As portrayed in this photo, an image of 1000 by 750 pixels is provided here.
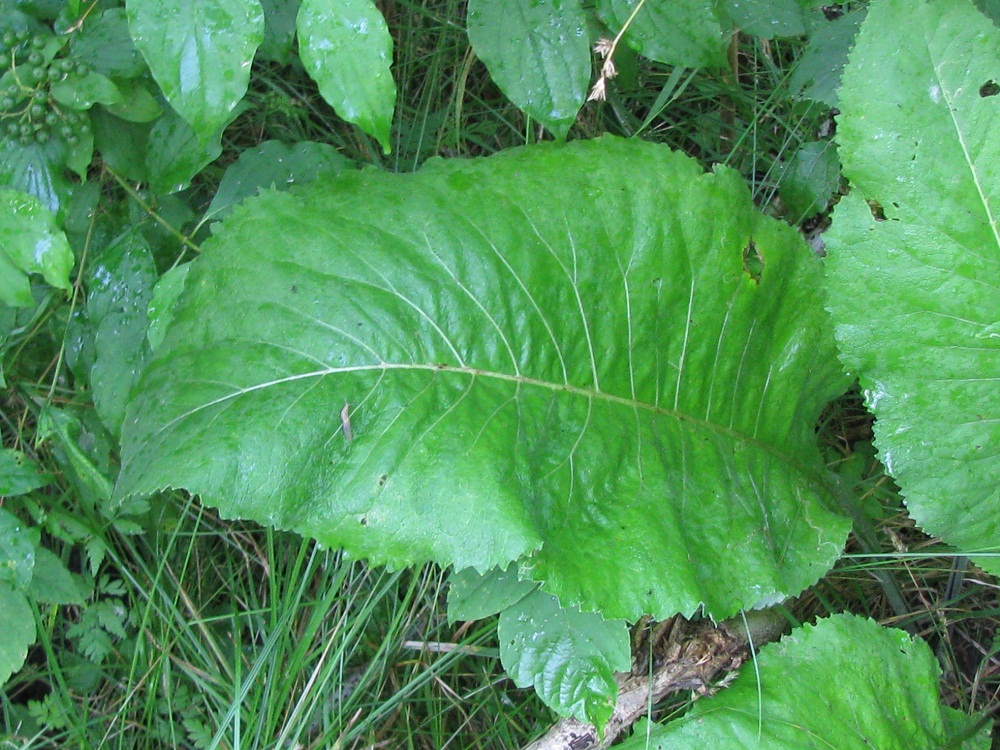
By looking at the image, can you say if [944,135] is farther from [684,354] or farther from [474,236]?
[474,236]

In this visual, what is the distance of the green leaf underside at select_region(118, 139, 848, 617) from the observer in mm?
1310

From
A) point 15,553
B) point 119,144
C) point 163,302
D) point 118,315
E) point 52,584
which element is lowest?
point 52,584

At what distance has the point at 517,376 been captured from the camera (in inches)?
56.8

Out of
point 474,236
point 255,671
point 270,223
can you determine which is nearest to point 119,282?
point 270,223

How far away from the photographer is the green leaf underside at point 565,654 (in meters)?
1.59

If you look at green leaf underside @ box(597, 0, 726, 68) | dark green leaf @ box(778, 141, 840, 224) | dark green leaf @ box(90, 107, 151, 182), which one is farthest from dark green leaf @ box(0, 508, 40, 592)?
dark green leaf @ box(778, 141, 840, 224)

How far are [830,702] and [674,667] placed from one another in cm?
30

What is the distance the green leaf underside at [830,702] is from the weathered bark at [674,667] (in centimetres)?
9

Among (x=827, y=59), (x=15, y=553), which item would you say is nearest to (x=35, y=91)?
(x=15, y=553)

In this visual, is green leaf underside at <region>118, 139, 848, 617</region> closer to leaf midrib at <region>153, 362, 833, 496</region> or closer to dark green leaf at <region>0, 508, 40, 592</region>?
leaf midrib at <region>153, 362, 833, 496</region>

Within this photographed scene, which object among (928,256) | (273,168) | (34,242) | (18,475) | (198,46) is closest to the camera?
(198,46)

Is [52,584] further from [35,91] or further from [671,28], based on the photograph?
[671,28]

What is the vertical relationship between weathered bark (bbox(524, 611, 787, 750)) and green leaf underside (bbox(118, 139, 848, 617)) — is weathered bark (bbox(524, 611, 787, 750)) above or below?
below

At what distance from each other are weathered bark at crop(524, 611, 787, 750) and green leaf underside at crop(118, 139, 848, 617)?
19 centimetres
